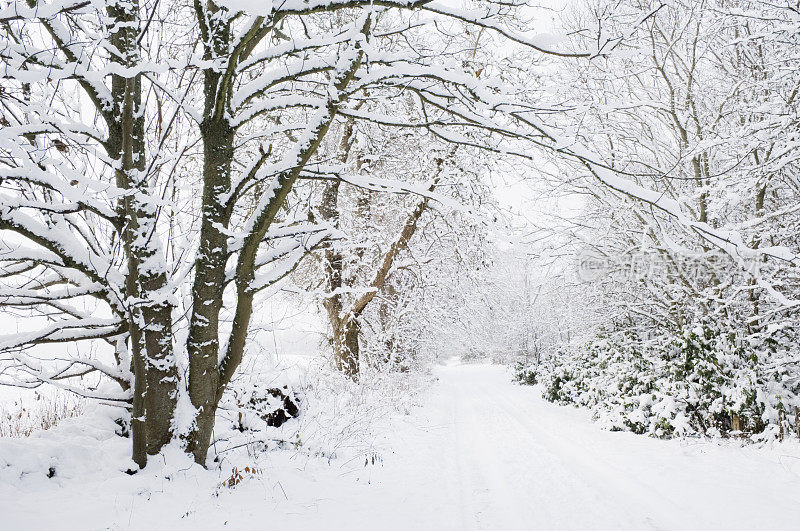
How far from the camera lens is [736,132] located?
5.50m

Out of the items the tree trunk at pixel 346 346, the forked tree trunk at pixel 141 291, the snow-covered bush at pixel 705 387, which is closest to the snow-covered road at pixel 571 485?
the snow-covered bush at pixel 705 387

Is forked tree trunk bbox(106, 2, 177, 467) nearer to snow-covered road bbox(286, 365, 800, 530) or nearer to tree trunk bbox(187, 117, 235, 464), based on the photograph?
tree trunk bbox(187, 117, 235, 464)

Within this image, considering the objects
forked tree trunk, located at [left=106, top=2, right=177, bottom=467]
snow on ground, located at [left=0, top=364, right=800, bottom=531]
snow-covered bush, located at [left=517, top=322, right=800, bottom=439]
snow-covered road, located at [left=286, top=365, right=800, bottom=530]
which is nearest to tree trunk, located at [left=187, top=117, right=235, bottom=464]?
forked tree trunk, located at [left=106, top=2, right=177, bottom=467]

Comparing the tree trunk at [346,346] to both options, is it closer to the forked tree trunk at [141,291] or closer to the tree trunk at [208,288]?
the tree trunk at [208,288]

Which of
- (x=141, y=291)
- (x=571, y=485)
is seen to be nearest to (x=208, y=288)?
(x=141, y=291)

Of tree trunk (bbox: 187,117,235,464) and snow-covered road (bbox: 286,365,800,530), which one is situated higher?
tree trunk (bbox: 187,117,235,464)

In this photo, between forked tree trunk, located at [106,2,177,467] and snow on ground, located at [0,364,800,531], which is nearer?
snow on ground, located at [0,364,800,531]

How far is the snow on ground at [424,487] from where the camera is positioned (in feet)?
8.54

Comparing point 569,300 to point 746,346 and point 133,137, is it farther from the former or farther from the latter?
point 133,137

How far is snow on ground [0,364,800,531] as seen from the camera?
102 inches

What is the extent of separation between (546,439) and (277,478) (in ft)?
16.4

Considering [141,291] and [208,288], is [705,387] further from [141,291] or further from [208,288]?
[141,291]

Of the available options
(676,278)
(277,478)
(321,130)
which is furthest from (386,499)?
(676,278)

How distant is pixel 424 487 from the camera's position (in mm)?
4270
